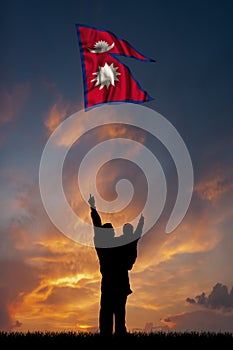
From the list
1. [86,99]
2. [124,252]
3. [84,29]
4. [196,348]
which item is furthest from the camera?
[84,29]

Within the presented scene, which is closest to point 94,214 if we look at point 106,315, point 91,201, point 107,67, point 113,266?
point 91,201

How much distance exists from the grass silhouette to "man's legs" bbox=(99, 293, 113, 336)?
0.92 ft

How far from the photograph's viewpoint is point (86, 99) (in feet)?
58.0

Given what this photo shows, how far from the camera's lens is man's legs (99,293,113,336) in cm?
1504

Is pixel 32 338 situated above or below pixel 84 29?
below

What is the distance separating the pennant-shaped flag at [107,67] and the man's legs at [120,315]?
7.49 metres

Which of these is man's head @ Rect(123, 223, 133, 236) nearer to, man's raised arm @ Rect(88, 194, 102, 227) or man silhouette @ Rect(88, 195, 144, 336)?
man silhouette @ Rect(88, 195, 144, 336)

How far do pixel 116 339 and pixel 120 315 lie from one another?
0.75 m

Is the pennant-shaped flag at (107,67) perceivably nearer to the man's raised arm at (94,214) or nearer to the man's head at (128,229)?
the man's raised arm at (94,214)

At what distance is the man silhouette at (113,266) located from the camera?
15102 mm

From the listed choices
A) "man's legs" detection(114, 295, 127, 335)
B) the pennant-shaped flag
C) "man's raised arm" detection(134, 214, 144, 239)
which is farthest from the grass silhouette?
the pennant-shaped flag

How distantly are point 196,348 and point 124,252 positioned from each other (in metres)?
3.71

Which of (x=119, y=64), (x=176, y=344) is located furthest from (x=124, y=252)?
(x=119, y=64)

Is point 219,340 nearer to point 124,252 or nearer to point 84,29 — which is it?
point 124,252
